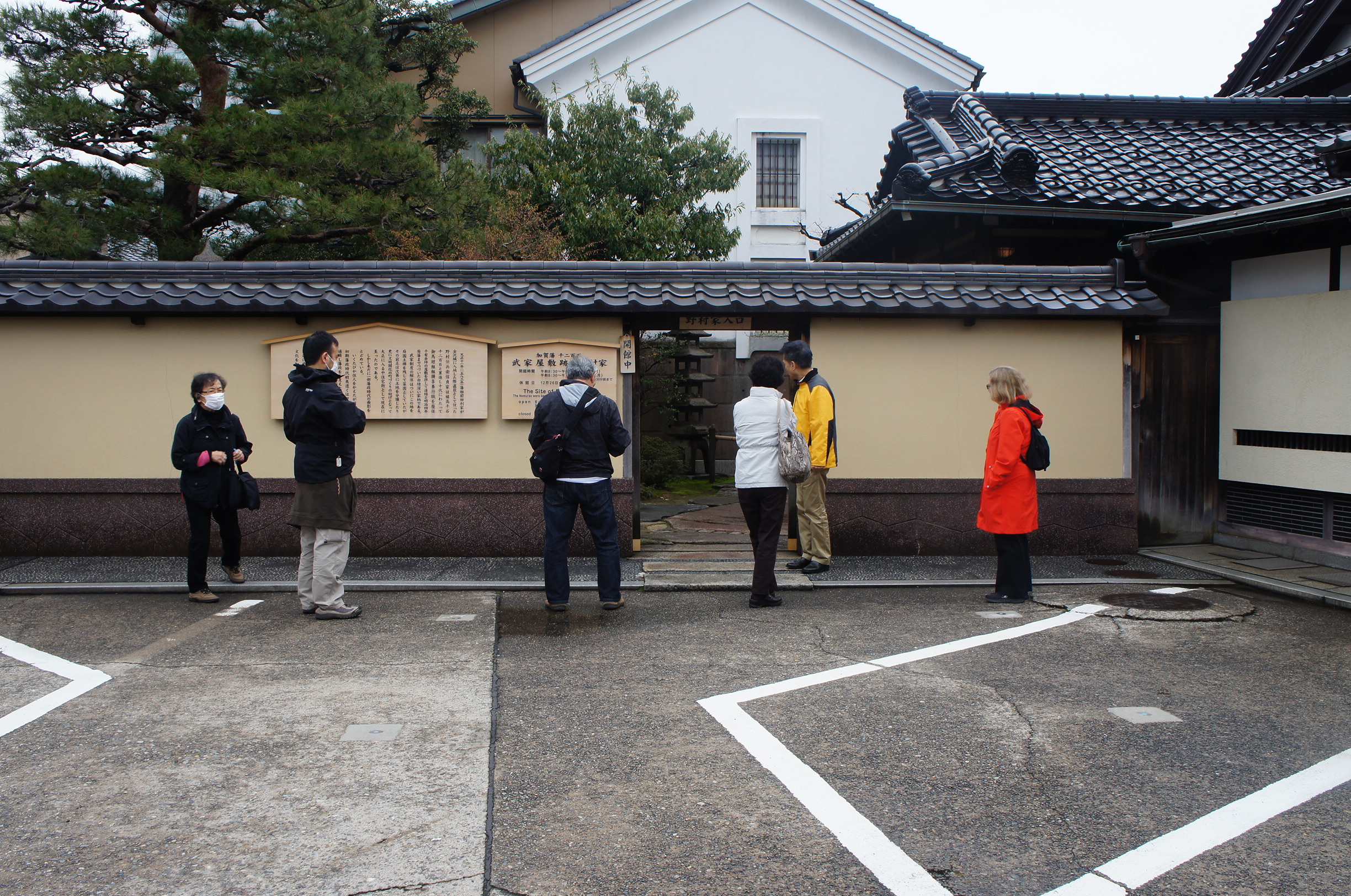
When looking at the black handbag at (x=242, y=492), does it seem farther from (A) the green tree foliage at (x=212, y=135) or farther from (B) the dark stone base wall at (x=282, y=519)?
(A) the green tree foliage at (x=212, y=135)

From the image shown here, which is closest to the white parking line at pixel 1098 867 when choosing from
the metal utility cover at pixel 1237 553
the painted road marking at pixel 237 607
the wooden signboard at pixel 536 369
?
the painted road marking at pixel 237 607

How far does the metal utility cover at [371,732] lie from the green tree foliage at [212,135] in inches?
393

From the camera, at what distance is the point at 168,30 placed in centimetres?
1386

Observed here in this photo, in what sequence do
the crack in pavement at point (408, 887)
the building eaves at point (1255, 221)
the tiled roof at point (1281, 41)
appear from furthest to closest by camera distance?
the tiled roof at point (1281, 41)
the building eaves at point (1255, 221)
the crack in pavement at point (408, 887)

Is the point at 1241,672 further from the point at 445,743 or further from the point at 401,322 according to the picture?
the point at 401,322

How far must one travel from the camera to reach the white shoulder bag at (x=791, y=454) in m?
7.30

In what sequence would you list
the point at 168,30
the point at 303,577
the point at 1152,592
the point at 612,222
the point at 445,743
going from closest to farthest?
1. the point at 445,743
2. the point at 303,577
3. the point at 1152,592
4. the point at 168,30
5. the point at 612,222

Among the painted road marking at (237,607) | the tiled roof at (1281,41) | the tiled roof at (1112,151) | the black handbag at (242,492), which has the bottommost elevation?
the painted road marking at (237,607)

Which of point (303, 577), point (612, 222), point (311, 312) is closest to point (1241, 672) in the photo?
point (303, 577)

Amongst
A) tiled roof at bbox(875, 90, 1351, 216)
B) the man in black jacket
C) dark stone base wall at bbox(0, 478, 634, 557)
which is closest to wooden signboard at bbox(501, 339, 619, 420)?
dark stone base wall at bbox(0, 478, 634, 557)

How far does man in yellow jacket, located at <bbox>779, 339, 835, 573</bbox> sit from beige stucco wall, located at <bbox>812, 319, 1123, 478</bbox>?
2.65 feet

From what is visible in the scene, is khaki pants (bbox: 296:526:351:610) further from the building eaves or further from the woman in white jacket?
the building eaves

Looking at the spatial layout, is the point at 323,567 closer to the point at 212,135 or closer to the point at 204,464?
the point at 204,464

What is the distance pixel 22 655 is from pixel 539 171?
36.8 feet
